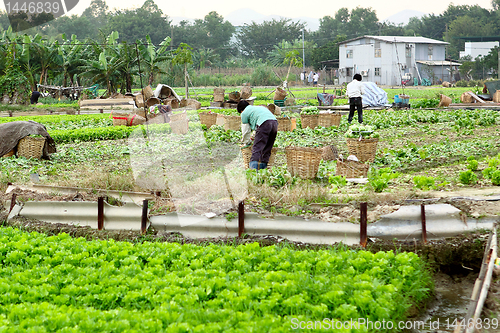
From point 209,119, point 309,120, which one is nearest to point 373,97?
point 309,120

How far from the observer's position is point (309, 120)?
45.7ft

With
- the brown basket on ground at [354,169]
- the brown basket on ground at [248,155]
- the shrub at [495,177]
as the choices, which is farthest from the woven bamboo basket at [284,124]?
the shrub at [495,177]

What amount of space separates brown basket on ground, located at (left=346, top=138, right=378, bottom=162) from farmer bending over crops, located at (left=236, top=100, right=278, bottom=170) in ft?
5.26

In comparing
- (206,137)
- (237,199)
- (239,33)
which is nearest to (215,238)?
(237,199)

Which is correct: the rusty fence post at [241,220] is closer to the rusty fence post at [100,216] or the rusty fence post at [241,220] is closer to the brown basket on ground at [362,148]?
the rusty fence post at [100,216]

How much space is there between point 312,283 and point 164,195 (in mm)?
3281

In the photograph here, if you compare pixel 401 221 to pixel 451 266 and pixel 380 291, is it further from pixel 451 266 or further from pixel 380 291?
pixel 380 291

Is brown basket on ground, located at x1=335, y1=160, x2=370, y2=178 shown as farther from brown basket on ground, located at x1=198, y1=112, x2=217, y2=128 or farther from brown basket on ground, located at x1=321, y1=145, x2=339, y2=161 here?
brown basket on ground, located at x1=198, y1=112, x2=217, y2=128

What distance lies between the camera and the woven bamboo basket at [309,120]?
13.9 meters

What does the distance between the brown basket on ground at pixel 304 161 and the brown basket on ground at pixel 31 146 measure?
5.73 metres

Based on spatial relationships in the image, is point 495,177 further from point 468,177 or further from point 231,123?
point 231,123

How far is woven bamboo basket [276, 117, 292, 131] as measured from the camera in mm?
13094

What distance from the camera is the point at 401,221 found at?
509cm

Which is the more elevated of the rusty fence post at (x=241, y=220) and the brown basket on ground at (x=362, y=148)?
the brown basket on ground at (x=362, y=148)
